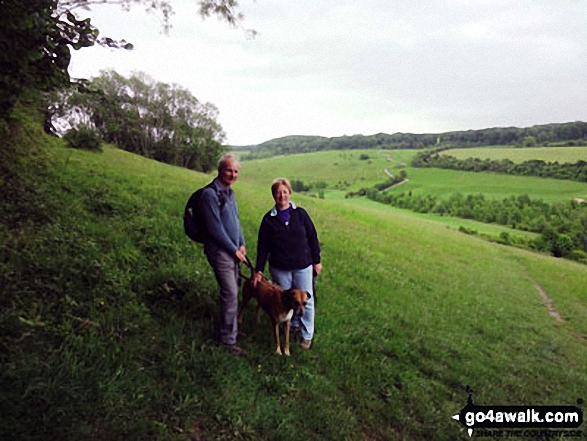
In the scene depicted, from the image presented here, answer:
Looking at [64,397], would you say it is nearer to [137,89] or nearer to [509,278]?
[509,278]

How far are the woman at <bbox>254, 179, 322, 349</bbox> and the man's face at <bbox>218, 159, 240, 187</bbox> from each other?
85cm

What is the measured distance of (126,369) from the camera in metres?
3.64

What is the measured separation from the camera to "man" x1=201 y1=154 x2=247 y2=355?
13.7 ft

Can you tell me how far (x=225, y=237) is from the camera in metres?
4.21

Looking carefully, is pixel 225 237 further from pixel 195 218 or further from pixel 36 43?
pixel 36 43

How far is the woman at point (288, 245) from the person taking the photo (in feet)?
16.9

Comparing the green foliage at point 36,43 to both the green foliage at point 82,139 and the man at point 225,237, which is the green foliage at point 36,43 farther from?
the green foliage at point 82,139

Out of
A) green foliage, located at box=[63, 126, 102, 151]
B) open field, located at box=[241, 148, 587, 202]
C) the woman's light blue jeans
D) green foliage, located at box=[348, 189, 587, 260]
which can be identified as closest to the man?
the woman's light blue jeans

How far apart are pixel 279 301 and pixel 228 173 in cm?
204

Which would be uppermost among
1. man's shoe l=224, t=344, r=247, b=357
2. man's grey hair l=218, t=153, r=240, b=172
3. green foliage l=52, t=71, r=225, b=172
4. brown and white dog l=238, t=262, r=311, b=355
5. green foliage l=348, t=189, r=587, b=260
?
green foliage l=52, t=71, r=225, b=172

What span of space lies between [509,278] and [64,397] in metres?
24.9

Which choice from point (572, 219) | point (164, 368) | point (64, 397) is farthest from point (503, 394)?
point (572, 219)

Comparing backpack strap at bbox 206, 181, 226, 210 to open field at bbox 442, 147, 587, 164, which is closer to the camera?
backpack strap at bbox 206, 181, 226, 210

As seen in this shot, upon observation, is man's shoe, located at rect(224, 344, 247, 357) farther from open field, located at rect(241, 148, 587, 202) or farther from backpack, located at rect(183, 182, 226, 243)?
open field, located at rect(241, 148, 587, 202)
